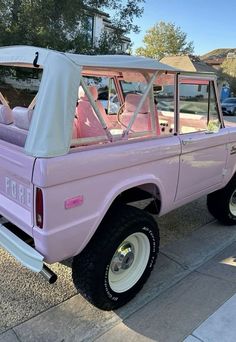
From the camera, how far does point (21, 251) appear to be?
2.46m

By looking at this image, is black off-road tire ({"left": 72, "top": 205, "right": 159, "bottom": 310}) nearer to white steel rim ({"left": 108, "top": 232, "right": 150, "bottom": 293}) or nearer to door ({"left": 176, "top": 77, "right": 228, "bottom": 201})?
white steel rim ({"left": 108, "top": 232, "right": 150, "bottom": 293})

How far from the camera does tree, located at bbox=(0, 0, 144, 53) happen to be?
12547mm

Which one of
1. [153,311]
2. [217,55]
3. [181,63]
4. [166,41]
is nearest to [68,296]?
[153,311]

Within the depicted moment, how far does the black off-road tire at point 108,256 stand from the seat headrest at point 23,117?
972mm

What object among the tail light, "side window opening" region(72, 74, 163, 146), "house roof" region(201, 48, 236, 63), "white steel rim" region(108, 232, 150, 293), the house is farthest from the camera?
"house roof" region(201, 48, 236, 63)

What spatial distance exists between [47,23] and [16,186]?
12.1 metres

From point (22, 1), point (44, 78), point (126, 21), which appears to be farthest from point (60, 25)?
point (44, 78)

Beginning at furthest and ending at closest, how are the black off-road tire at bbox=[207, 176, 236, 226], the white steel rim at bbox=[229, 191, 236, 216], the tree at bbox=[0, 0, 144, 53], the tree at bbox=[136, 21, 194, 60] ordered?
1. the tree at bbox=[136, 21, 194, 60]
2. the tree at bbox=[0, 0, 144, 53]
3. the white steel rim at bbox=[229, 191, 236, 216]
4. the black off-road tire at bbox=[207, 176, 236, 226]

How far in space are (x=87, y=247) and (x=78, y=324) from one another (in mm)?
614

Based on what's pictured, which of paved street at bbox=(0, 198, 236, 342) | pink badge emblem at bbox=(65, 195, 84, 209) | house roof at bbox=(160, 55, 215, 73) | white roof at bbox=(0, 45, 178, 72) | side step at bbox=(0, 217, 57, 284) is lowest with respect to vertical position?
paved street at bbox=(0, 198, 236, 342)

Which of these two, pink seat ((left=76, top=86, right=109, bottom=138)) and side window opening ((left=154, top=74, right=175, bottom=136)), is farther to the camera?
side window opening ((left=154, top=74, right=175, bottom=136))

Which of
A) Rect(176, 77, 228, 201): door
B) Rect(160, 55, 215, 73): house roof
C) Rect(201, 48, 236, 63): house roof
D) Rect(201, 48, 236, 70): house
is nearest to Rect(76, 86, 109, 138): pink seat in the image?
Rect(176, 77, 228, 201): door

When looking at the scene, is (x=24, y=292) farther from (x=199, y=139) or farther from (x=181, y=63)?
(x=181, y=63)

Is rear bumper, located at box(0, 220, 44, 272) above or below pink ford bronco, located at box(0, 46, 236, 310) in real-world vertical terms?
below
